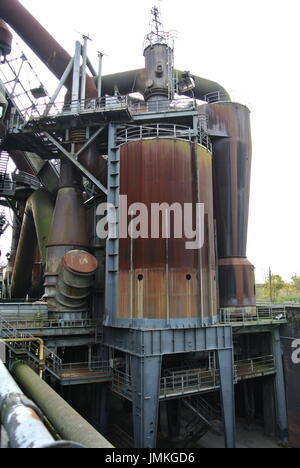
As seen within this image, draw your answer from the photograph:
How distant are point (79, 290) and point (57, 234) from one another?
13.5 feet

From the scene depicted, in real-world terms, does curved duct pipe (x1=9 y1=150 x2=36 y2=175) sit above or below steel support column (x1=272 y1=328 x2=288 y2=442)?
above

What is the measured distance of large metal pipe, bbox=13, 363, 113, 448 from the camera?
15.5 ft

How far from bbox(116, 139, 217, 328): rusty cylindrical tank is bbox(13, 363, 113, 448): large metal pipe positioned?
6.25 metres

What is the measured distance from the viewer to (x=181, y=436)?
1942 cm

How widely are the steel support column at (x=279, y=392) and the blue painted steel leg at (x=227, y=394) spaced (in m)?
5.30

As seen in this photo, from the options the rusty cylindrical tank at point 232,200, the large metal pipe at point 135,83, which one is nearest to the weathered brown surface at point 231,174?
the rusty cylindrical tank at point 232,200

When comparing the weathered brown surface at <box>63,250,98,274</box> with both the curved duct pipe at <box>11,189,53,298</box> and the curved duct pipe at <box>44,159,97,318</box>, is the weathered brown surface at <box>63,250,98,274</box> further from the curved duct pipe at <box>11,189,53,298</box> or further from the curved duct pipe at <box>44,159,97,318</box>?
the curved duct pipe at <box>11,189,53,298</box>

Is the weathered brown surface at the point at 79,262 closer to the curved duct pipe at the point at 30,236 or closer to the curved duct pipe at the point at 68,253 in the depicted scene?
the curved duct pipe at the point at 68,253

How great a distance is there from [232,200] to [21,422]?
2049 centimetres

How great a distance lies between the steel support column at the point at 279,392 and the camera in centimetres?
1936

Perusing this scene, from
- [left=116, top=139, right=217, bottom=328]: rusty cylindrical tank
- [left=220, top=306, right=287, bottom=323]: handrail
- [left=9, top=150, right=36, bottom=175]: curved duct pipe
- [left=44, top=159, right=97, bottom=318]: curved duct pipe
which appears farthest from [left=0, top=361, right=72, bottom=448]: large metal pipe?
[left=9, top=150, right=36, bottom=175]: curved duct pipe

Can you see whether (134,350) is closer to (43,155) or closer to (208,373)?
(208,373)

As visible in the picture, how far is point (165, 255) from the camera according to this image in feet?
53.6

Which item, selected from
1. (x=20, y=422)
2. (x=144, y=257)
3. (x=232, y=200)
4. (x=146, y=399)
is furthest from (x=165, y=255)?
(x=20, y=422)
